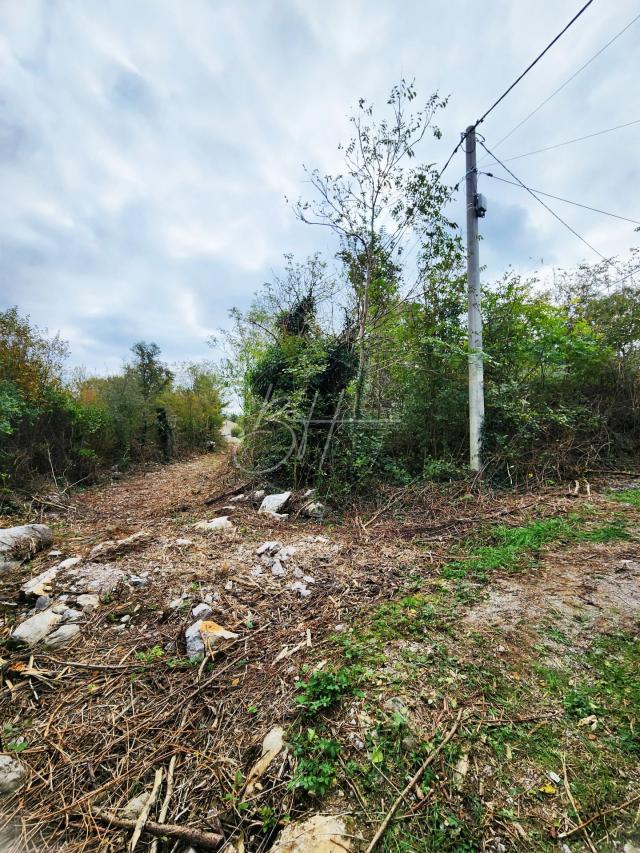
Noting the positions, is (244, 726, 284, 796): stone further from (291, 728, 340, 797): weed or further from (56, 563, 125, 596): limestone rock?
(56, 563, 125, 596): limestone rock

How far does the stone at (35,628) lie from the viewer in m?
2.36

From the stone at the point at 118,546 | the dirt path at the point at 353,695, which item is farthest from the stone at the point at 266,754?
the stone at the point at 118,546

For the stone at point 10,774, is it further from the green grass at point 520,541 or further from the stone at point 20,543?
the green grass at point 520,541

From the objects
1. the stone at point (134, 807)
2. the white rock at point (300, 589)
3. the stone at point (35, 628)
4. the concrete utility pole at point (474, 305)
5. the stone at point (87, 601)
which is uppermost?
the concrete utility pole at point (474, 305)

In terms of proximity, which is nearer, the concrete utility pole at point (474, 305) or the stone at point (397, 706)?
the stone at point (397, 706)

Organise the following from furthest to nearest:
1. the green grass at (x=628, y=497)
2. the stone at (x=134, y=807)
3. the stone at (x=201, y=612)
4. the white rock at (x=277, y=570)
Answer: the green grass at (x=628, y=497), the white rock at (x=277, y=570), the stone at (x=201, y=612), the stone at (x=134, y=807)

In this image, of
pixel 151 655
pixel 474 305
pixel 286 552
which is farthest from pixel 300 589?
pixel 474 305

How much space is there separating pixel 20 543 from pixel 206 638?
9.20 ft

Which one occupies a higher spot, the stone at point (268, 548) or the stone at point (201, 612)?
the stone at point (268, 548)

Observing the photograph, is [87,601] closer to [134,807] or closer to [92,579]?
[92,579]

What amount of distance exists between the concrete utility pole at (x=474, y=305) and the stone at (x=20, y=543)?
223 inches

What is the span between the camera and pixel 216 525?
4.47m

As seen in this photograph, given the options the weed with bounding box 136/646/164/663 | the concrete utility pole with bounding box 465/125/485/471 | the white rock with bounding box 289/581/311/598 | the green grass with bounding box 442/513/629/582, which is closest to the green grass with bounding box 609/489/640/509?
the green grass with bounding box 442/513/629/582

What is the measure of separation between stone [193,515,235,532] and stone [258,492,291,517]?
59cm
